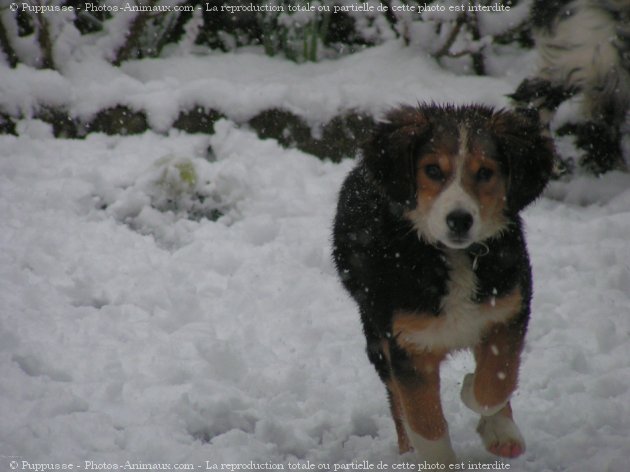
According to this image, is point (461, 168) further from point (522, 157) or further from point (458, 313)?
point (458, 313)

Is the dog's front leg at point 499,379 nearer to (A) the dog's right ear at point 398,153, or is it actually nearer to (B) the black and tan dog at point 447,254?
(B) the black and tan dog at point 447,254

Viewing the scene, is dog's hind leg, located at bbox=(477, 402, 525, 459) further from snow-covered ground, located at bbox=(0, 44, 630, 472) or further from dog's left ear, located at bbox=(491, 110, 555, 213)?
dog's left ear, located at bbox=(491, 110, 555, 213)

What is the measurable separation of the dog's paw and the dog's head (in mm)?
818

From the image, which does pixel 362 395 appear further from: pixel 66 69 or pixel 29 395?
pixel 66 69

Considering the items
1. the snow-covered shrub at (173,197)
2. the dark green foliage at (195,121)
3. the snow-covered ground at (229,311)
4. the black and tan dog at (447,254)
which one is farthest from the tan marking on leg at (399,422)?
the dark green foliage at (195,121)

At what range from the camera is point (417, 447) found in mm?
3123

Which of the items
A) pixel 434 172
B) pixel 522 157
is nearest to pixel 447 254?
pixel 434 172

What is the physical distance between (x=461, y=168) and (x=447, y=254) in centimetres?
38

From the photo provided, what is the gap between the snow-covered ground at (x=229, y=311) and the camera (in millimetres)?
3504

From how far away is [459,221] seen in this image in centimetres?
273

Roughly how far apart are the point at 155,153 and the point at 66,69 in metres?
1.47

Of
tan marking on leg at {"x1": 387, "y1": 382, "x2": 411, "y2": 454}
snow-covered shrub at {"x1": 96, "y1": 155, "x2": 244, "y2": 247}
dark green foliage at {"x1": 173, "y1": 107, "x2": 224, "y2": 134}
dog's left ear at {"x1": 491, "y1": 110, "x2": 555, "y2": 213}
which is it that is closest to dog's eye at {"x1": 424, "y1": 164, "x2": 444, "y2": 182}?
dog's left ear at {"x1": 491, "y1": 110, "x2": 555, "y2": 213}

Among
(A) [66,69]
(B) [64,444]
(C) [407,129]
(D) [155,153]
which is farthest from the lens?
(A) [66,69]

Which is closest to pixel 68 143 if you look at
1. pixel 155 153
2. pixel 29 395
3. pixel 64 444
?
pixel 155 153
